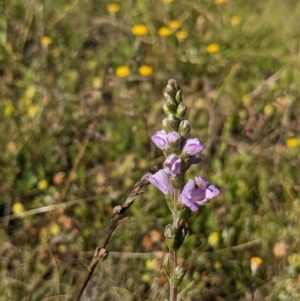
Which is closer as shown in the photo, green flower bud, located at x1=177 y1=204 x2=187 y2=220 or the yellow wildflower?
green flower bud, located at x1=177 y1=204 x2=187 y2=220

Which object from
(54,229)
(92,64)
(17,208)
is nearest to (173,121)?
(54,229)

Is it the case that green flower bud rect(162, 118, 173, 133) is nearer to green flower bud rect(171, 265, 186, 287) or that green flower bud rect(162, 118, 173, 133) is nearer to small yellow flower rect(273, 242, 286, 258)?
green flower bud rect(171, 265, 186, 287)

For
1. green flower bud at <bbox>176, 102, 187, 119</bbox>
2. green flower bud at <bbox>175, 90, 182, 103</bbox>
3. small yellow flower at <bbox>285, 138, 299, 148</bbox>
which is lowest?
small yellow flower at <bbox>285, 138, 299, 148</bbox>

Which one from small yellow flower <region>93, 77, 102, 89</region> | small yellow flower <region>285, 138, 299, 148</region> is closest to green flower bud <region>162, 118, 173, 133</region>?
small yellow flower <region>285, 138, 299, 148</region>

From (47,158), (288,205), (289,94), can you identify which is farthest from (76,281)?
(289,94)

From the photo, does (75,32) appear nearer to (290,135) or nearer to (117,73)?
(117,73)

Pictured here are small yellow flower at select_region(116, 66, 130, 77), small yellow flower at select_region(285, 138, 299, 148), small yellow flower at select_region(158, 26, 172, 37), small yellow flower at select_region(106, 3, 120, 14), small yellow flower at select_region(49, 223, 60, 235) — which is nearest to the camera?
small yellow flower at select_region(49, 223, 60, 235)

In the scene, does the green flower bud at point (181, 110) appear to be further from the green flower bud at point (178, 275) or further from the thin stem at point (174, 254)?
the green flower bud at point (178, 275)
